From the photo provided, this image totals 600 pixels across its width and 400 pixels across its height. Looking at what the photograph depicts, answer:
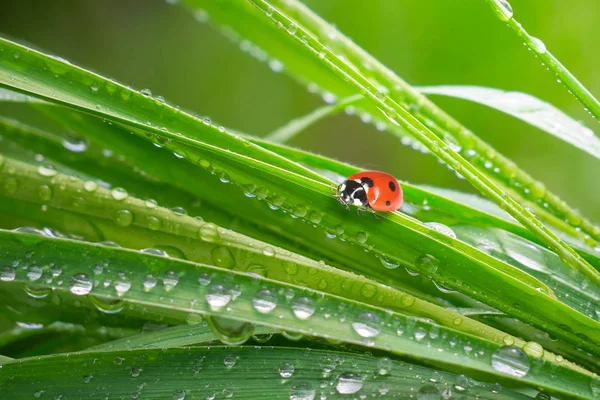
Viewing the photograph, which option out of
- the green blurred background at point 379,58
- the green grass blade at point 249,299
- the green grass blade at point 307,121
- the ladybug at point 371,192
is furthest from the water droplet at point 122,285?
the green blurred background at point 379,58

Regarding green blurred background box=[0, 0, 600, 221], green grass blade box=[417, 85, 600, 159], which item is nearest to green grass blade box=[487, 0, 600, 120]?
green grass blade box=[417, 85, 600, 159]

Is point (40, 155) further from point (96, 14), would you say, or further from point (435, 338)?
point (96, 14)

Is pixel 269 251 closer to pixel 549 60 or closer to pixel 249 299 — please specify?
pixel 249 299

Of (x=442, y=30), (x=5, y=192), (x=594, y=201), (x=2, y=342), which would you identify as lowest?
(x=2, y=342)

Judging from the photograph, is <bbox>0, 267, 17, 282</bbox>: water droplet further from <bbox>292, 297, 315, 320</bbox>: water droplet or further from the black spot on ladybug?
the black spot on ladybug

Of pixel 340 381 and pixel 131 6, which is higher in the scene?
pixel 131 6

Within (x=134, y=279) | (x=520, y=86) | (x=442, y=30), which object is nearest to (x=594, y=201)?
(x=520, y=86)

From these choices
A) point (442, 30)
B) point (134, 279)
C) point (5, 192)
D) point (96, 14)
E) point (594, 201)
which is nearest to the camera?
point (134, 279)
